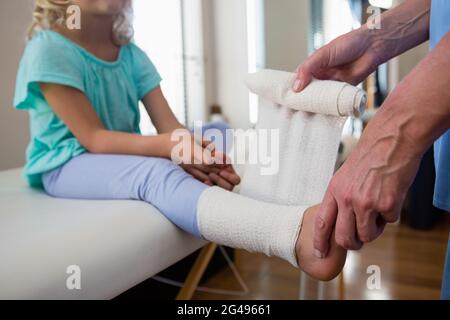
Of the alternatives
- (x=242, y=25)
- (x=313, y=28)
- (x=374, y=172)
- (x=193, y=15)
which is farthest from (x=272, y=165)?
(x=193, y=15)

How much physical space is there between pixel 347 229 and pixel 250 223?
0.17 metres

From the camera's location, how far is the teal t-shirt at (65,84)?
79 centimetres

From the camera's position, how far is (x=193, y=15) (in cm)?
150

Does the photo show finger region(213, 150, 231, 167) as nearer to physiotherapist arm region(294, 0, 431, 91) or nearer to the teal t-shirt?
physiotherapist arm region(294, 0, 431, 91)

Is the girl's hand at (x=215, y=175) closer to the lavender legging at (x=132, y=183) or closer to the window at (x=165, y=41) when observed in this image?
the lavender legging at (x=132, y=183)

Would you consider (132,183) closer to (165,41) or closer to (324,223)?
(324,223)

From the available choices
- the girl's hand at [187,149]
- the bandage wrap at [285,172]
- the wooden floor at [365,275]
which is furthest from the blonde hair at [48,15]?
the wooden floor at [365,275]

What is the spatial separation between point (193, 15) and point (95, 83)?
70 centimetres

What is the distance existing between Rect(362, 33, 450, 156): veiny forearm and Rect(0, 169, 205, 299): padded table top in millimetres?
331

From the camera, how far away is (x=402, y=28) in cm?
63

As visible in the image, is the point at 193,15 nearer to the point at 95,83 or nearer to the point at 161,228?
the point at 95,83

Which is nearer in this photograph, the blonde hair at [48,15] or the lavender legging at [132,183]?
the lavender legging at [132,183]

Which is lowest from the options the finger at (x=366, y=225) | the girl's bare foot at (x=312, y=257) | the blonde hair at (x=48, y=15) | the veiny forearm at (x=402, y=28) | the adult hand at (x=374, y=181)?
the girl's bare foot at (x=312, y=257)

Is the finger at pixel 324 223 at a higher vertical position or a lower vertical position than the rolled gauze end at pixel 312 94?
lower
